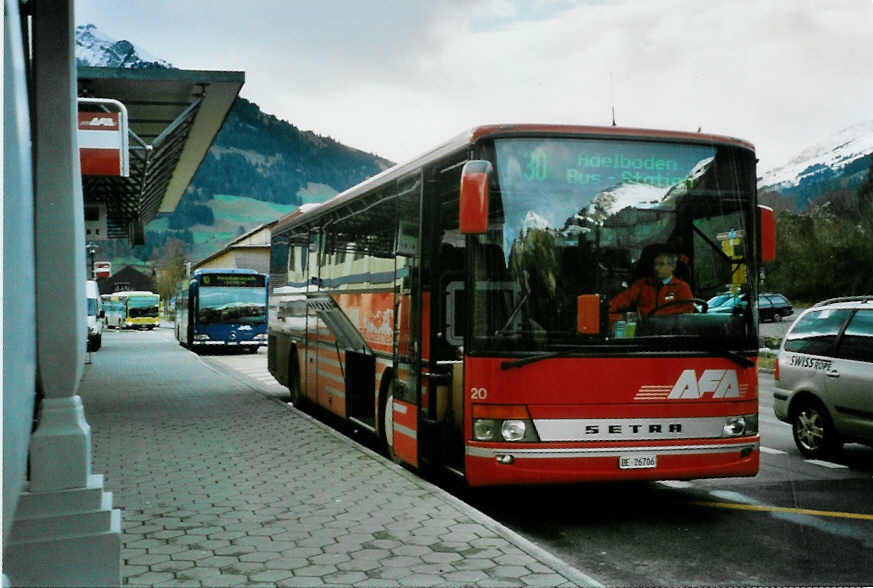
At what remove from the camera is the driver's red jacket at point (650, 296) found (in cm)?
700

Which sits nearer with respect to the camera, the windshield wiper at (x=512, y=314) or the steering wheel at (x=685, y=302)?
the windshield wiper at (x=512, y=314)

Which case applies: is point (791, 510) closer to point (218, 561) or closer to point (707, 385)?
point (707, 385)

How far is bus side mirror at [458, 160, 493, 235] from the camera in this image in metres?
6.54

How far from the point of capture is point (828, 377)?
9734 millimetres

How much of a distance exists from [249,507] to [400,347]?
7.54 feet

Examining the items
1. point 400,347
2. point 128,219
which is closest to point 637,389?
point 400,347

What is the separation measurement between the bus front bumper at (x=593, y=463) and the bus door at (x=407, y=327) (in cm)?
129

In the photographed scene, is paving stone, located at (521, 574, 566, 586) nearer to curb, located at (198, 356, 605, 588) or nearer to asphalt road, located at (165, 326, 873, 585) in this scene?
curb, located at (198, 356, 605, 588)

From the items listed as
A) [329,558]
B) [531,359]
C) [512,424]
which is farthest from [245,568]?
[531,359]

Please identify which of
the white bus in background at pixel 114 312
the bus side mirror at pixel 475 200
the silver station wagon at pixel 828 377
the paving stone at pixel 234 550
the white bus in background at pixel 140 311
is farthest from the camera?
the white bus in background at pixel 114 312

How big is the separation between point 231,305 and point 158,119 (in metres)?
17.6

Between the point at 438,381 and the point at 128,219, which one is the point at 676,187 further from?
the point at 128,219

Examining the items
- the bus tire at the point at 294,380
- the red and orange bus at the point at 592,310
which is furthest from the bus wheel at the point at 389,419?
the bus tire at the point at 294,380

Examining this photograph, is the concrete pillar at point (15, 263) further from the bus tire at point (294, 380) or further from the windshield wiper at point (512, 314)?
the bus tire at point (294, 380)
